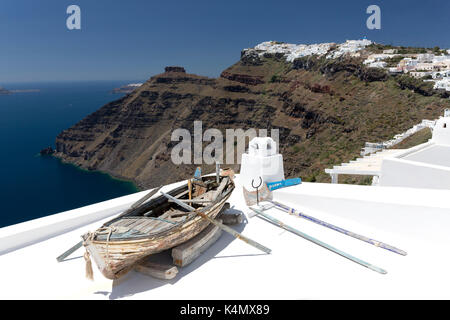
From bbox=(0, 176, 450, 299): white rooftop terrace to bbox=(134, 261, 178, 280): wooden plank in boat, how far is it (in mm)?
70

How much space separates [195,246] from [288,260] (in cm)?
97

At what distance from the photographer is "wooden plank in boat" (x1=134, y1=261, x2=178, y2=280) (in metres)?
2.57

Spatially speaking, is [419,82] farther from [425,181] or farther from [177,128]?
[177,128]

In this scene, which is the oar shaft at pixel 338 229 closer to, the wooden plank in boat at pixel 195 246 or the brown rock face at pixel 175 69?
the wooden plank in boat at pixel 195 246

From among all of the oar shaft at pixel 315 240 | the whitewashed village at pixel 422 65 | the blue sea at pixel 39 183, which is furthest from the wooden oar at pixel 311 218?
the blue sea at pixel 39 183

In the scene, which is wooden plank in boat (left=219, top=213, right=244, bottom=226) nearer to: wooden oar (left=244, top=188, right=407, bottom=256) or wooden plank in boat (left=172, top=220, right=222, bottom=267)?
wooden plank in boat (left=172, top=220, right=222, bottom=267)

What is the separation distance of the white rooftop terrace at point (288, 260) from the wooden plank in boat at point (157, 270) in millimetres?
70

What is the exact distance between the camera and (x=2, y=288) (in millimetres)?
2562

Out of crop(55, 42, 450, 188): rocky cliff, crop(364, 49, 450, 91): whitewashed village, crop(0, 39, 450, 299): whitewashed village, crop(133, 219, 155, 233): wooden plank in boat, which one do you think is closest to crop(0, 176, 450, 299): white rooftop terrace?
crop(0, 39, 450, 299): whitewashed village

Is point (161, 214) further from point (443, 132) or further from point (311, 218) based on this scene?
point (443, 132)

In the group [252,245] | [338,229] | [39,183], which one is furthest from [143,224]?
[39,183]

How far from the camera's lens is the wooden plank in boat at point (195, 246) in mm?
2775

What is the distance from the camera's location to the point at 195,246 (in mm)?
2939

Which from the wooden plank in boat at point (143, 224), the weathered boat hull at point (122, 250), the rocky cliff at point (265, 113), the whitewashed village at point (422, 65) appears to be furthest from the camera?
the rocky cliff at point (265, 113)
